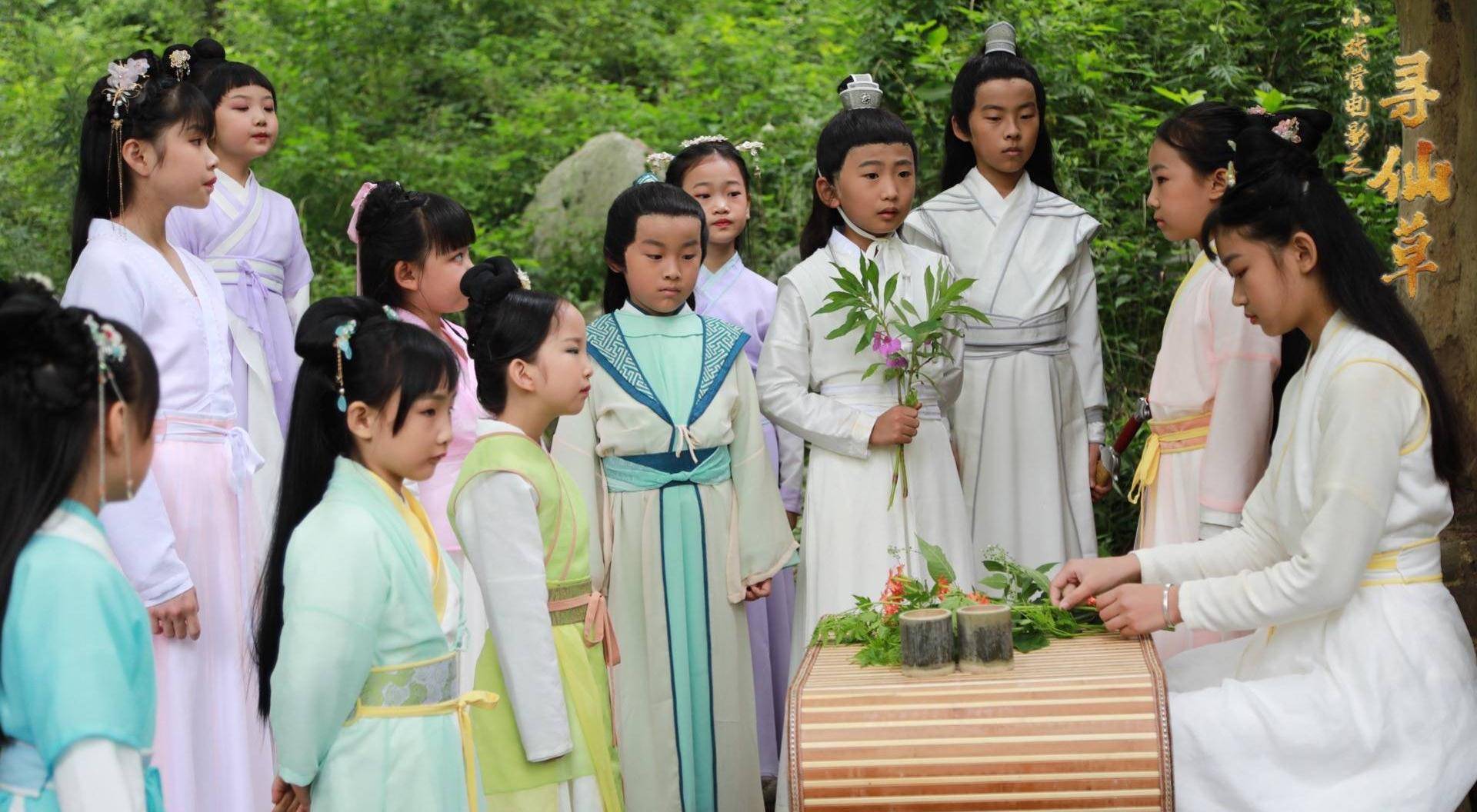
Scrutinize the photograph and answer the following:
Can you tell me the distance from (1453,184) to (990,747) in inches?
103

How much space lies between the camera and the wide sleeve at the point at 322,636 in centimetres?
276

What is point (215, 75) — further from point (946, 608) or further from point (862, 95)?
point (946, 608)

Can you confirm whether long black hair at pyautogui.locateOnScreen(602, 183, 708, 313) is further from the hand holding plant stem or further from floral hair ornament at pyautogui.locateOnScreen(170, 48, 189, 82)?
floral hair ornament at pyautogui.locateOnScreen(170, 48, 189, 82)

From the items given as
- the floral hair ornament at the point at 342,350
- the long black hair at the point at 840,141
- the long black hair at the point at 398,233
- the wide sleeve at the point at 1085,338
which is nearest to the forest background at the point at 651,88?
the wide sleeve at the point at 1085,338

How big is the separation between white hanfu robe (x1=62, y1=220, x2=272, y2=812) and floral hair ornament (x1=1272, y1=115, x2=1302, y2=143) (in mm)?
2680

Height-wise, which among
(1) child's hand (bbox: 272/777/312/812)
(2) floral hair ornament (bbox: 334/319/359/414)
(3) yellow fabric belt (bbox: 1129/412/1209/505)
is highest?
(2) floral hair ornament (bbox: 334/319/359/414)

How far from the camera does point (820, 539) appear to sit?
182 inches

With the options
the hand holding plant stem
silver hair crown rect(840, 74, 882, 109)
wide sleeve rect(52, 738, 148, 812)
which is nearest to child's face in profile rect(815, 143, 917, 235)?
the hand holding plant stem

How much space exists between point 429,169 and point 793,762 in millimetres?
8590

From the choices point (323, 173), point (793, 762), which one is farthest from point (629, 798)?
point (323, 173)

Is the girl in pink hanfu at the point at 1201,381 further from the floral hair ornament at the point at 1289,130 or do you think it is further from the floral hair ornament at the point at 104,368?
the floral hair ornament at the point at 104,368

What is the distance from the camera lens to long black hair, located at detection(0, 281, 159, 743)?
Answer: 2273mm

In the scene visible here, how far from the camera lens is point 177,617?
368 centimetres

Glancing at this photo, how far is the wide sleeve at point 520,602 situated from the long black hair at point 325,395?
0.46 m
